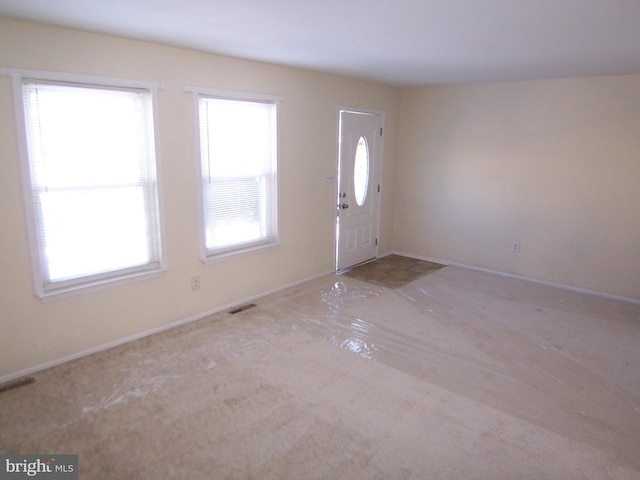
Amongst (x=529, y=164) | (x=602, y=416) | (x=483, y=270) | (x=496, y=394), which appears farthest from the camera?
(x=483, y=270)

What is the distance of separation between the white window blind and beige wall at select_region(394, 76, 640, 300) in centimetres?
369

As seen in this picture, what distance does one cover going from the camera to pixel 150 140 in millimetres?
3305

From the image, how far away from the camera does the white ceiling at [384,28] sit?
223 cm

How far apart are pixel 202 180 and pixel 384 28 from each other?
1938 millimetres

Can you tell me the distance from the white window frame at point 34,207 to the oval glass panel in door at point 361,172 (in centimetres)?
265

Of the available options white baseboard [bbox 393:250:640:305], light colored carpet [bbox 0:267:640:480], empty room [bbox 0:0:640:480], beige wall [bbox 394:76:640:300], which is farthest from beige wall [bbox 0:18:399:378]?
white baseboard [bbox 393:250:640:305]

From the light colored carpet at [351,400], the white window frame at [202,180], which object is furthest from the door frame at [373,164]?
the light colored carpet at [351,400]

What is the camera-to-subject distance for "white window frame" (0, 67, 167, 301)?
2662mm

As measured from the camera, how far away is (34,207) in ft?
9.18

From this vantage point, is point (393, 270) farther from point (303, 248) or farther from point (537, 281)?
point (537, 281)

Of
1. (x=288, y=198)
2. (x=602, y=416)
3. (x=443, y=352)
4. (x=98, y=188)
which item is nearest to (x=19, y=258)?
(x=98, y=188)

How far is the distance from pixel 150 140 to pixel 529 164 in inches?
160

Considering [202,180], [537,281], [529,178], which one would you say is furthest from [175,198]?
[537,281]

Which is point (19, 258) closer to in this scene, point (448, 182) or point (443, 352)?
point (443, 352)
